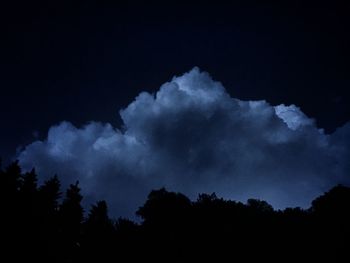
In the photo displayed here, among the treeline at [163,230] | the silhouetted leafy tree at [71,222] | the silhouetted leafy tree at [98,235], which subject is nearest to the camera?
the treeline at [163,230]

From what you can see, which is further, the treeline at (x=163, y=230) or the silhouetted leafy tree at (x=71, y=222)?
the silhouetted leafy tree at (x=71, y=222)

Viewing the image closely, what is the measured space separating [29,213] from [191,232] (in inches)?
1132

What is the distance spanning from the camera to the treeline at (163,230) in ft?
90.5

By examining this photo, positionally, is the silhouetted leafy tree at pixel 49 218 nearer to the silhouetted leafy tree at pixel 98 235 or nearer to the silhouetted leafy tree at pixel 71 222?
the silhouetted leafy tree at pixel 71 222

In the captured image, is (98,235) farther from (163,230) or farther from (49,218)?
(163,230)

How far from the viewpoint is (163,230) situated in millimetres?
54281

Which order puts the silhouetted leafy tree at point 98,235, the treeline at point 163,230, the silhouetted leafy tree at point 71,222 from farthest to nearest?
the silhouetted leafy tree at point 98,235 → the silhouetted leafy tree at point 71,222 → the treeline at point 163,230

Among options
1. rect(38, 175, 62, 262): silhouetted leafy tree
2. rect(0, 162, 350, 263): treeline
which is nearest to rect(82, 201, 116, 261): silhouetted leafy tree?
rect(0, 162, 350, 263): treeline

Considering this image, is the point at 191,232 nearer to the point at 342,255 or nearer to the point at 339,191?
the point at 342,255

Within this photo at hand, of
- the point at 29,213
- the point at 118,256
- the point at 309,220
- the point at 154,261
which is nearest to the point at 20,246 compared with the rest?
the point at 29,213

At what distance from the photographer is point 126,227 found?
168ft

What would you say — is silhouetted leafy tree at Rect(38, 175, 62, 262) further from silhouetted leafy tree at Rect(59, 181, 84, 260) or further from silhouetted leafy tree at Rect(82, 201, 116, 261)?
silhouetted leafy tree at Rect(82, 201, 116, 261)

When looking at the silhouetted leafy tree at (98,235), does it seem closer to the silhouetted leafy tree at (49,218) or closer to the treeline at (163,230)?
the treeline at (163,230)

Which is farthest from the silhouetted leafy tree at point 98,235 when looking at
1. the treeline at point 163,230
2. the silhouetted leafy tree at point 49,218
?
the silhouetted leafy tree at point 49,218
